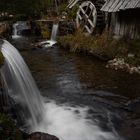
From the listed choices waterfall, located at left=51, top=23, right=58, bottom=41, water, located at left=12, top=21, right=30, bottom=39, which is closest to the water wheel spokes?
waterfall, located at left=51, top=23, right=58, bottom=41

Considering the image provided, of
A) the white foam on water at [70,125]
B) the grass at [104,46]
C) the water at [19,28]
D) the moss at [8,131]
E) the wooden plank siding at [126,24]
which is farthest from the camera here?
the water at [19,28]

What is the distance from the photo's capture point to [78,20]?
64.5 ft

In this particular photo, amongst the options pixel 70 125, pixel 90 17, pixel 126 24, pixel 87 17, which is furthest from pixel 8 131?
pixel 90 17

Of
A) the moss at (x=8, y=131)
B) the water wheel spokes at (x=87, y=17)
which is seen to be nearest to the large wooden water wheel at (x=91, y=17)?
the water wheel spokes at (x=87, y=17)

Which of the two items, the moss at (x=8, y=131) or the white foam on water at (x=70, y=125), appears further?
the white foam on water at (x=70, y=125)

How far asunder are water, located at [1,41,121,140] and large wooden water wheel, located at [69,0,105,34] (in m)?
9.29

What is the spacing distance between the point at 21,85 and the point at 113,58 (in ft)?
21.7

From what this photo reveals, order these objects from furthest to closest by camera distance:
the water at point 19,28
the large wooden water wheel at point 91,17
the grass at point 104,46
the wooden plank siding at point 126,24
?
the water at point 19,28, the large wooden water wheel at point 91,17, the wooden plank siding at point 126,24, the grass at point 104,46

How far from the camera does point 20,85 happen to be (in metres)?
8.66

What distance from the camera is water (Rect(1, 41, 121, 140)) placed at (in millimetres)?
7930

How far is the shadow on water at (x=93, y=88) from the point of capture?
859 cm

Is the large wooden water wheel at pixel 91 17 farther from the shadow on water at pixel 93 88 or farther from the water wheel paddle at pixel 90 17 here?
the shadow on water at pixel 93 88

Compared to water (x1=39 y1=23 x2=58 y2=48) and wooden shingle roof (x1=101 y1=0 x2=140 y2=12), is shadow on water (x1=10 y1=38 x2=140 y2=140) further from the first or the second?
water (x1=39 y1=23 x2=58 y2=48)

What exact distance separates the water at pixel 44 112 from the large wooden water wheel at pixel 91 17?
30.5 ft
